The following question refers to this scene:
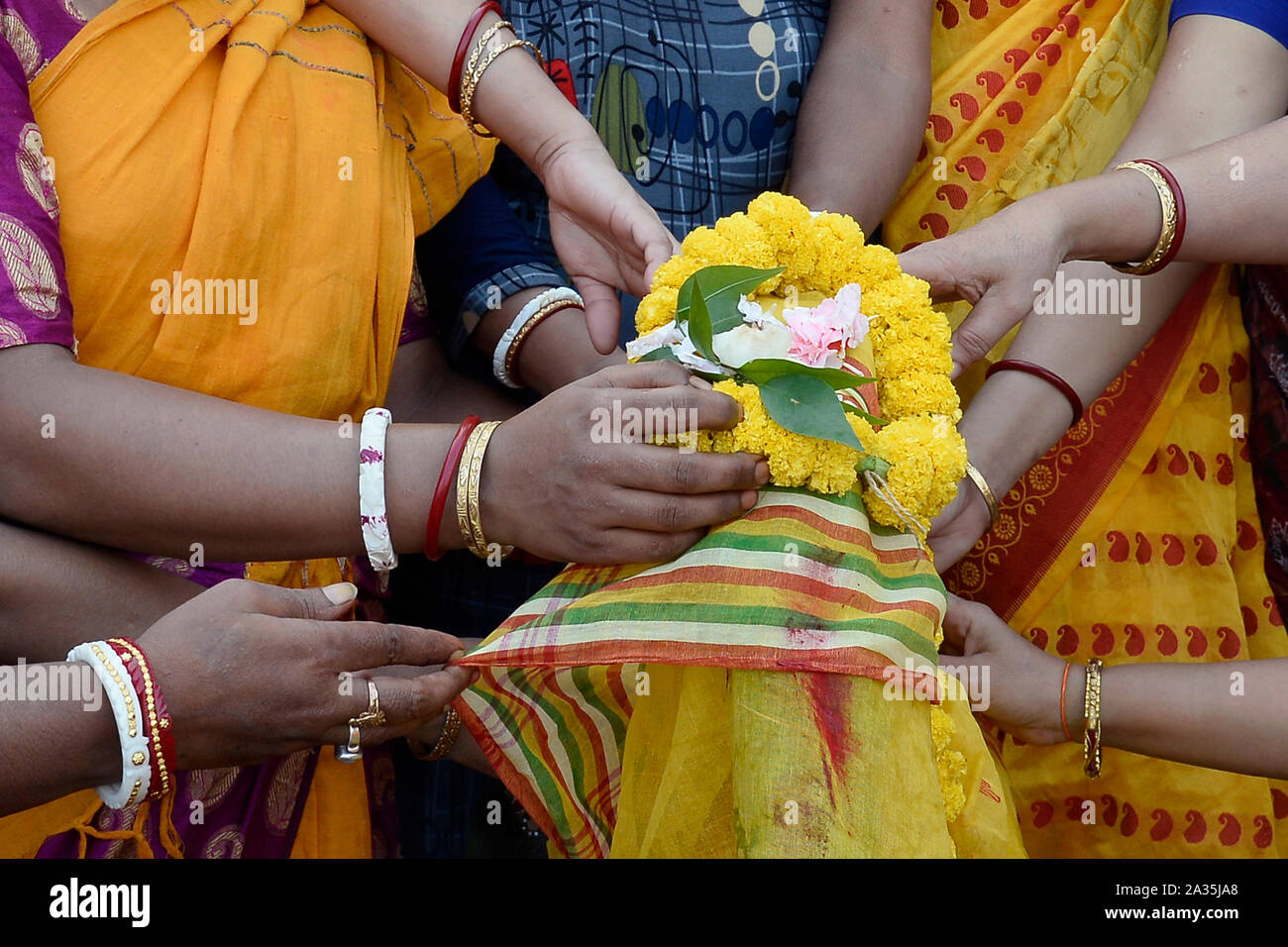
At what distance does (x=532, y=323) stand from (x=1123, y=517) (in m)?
0.97

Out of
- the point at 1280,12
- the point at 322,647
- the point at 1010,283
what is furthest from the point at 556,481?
the point at 1280,12

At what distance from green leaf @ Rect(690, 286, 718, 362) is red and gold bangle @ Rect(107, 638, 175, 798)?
671 millimetres

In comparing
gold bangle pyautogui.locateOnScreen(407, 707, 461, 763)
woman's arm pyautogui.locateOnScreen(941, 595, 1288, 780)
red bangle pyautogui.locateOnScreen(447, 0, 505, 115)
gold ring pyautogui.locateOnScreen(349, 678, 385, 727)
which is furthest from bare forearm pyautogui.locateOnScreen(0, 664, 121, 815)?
woman's arm pyautogui.locateOnScreen(941, 595, 1288, 780)

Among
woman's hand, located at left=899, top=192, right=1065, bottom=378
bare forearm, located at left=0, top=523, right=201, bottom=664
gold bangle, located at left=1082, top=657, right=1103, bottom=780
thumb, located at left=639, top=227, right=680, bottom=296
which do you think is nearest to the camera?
bare forearm, located at left=0, top=523, right=201, bottom=664

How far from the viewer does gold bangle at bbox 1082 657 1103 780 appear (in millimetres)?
1715

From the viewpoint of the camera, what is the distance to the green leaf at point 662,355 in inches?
53.6

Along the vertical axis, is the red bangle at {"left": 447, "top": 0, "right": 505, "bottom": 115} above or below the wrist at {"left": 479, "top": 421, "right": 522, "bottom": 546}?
above

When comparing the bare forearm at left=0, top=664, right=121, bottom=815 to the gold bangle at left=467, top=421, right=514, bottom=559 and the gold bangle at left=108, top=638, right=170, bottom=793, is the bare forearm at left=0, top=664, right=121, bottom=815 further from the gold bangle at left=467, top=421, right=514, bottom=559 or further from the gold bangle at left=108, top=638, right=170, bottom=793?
the gold bangle at left=467, top=421, right=514, bottom=559

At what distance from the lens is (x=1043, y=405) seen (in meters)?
1.80

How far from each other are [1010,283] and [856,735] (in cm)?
74

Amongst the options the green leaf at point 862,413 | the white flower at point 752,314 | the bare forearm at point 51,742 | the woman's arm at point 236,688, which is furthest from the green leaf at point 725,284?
the bare forearm at point 51,742

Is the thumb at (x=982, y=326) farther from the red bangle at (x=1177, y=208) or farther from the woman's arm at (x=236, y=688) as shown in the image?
the woman's arm at (x=236, y=688)

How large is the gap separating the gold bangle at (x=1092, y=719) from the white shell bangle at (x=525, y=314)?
92cm

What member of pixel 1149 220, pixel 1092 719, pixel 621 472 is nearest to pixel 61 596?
pixel 621 472
